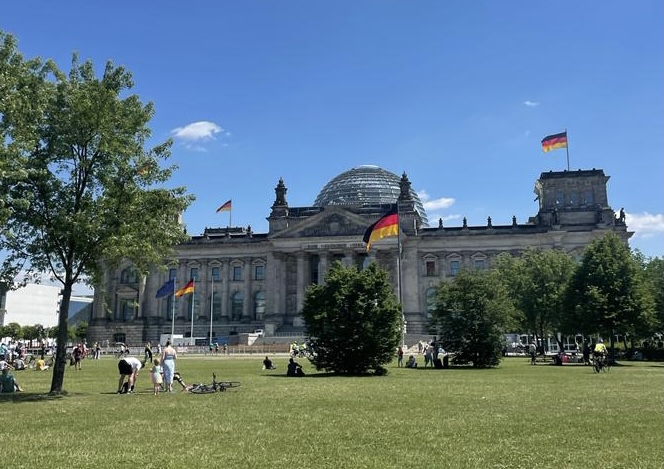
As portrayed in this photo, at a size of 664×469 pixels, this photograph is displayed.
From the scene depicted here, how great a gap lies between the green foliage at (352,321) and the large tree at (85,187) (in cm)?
1271

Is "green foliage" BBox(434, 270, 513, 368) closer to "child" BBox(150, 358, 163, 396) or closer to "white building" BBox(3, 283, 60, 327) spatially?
"child" BBox(150, 358, 163, 396)

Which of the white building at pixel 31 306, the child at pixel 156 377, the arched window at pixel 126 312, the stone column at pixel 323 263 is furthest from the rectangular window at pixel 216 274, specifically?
the child at pixel 156 377

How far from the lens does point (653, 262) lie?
6372cm

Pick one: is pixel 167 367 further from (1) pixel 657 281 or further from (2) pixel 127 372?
(1) pixel 657 281

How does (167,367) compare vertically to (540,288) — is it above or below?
below

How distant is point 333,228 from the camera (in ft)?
306

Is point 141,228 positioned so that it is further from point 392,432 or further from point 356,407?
point 392,432

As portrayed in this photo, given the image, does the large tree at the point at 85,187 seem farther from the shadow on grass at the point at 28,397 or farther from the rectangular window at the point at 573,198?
the rectangular window at the point at 573,198

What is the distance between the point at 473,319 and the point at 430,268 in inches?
2087

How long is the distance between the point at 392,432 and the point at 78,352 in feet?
110

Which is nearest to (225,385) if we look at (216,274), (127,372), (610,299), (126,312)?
(127,372)

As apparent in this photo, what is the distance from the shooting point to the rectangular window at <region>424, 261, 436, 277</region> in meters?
93.4

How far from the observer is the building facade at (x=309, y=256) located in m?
90.6

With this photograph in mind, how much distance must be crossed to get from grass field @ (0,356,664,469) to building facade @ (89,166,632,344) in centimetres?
6953
